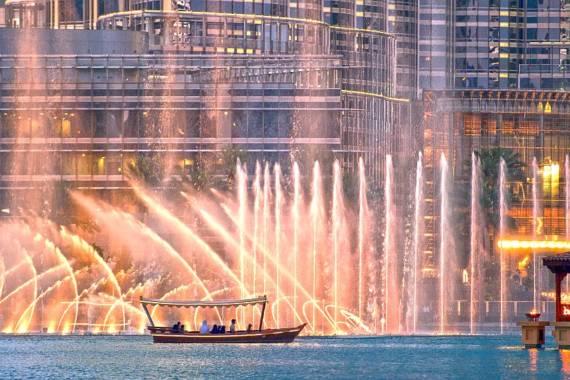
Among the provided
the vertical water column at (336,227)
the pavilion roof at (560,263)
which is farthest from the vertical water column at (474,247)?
the pavilion roof at (560,263)

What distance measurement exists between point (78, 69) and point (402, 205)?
33.4 meters

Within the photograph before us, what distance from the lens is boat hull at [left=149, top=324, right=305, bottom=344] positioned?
4205 inches

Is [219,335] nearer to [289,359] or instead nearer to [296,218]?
[289,359]

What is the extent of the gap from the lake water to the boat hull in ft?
2.25

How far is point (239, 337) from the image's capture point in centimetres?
10744

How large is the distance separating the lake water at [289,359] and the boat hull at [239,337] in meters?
0.68

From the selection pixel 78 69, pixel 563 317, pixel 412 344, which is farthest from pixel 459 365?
pixel 78 69

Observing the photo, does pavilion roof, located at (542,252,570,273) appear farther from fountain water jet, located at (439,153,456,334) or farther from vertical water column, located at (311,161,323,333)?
fountain water jet, located at (439,153,456,334)

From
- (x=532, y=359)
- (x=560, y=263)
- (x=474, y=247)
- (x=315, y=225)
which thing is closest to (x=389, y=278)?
(x=315, y=225)

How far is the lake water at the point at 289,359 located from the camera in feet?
301

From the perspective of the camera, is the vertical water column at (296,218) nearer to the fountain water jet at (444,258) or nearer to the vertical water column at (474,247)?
the fountain water jet at (444,258)

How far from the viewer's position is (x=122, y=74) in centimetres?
17150

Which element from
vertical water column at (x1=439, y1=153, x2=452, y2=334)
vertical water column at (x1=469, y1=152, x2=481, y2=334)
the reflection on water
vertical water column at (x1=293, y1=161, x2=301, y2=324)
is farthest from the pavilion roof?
vertical water column at (x1=469, y1=152, x2=481, y2=334)

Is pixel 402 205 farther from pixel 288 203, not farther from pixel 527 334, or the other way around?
pixel 527 334
